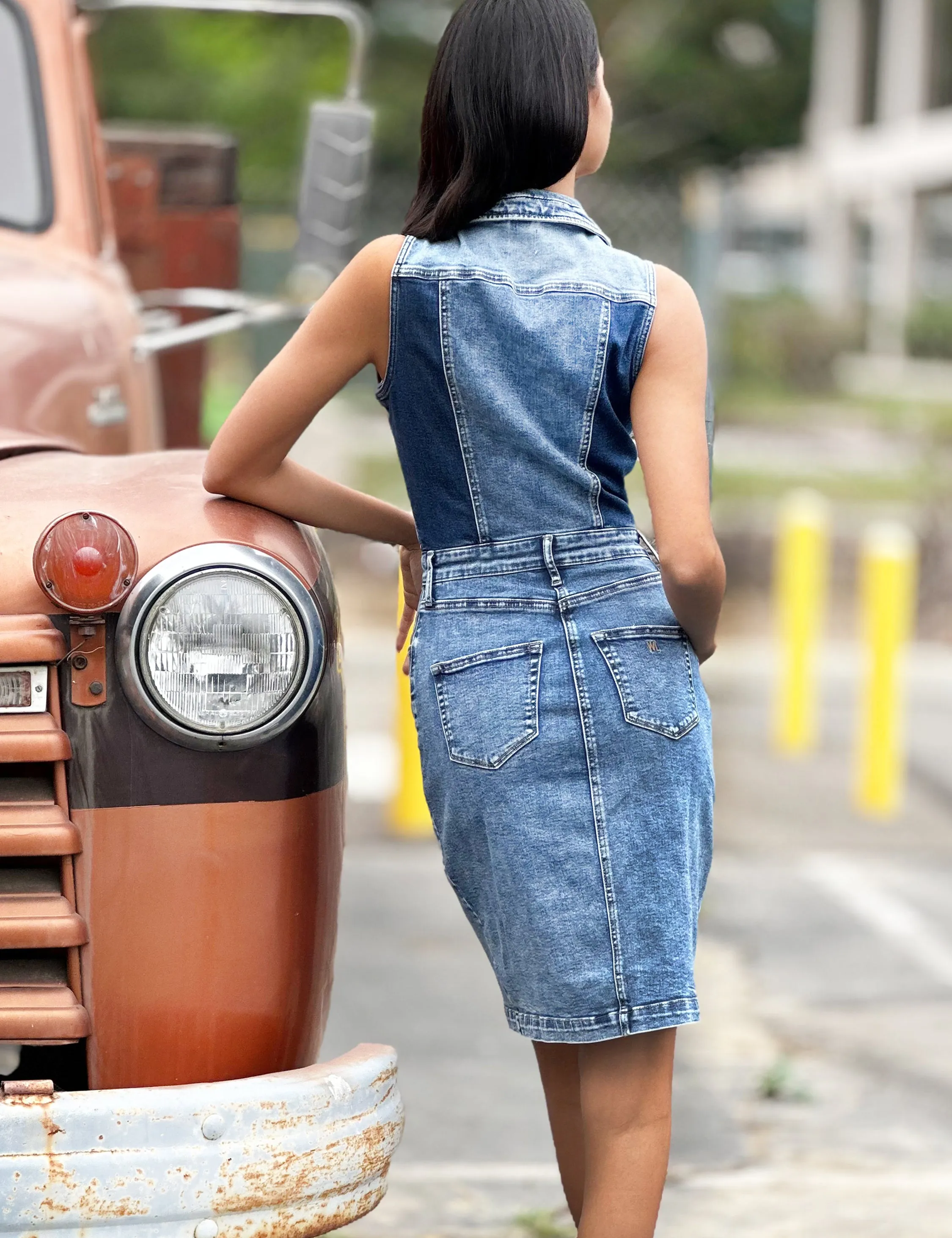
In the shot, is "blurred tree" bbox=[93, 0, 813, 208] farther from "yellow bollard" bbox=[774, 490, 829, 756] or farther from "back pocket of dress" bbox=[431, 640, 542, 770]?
"back pocket of dress" bbox=[431, 640, 542, 770]

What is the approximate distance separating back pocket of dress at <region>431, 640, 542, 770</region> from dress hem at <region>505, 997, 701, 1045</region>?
0.35 metres

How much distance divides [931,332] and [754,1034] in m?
27.1

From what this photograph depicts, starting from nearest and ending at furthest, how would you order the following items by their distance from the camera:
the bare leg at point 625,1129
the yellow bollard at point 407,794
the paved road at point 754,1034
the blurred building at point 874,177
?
1. the bare leg at point 625,1129
2. the paved road at point 754,1034
3. the yellow bollard at point 407,794
4. the blurred building at point 874,177

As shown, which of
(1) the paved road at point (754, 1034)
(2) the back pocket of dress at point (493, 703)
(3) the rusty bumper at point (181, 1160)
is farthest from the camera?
(1) the paved road at point (754, 1034)

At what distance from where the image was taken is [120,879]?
2.33m

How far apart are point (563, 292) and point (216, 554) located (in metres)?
0.57

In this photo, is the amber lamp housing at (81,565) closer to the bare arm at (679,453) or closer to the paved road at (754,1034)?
the bare arm at (679,453)

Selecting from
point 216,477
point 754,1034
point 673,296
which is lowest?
point 754,1034

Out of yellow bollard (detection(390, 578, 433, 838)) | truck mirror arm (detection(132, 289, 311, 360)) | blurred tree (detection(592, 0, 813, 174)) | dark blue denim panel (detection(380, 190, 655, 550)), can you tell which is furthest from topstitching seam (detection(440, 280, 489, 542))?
blurred tree (detection(592, 0, 813, 174))

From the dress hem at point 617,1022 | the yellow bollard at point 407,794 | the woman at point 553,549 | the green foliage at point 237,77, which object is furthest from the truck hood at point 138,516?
the green foliage at point 237,77

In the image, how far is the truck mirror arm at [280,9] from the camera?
4121mm

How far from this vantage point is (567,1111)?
102 inches

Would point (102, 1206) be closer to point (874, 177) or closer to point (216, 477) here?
Result: point (216, 477)

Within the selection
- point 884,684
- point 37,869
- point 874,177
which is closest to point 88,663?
point 37,869
